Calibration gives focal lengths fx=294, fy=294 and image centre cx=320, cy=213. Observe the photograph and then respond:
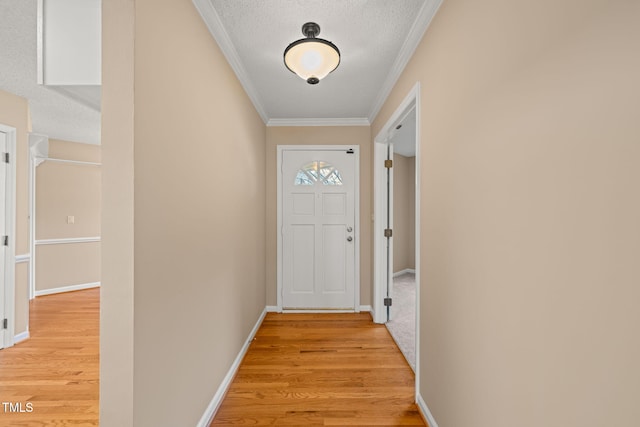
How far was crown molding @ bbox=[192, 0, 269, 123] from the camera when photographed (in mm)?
1649

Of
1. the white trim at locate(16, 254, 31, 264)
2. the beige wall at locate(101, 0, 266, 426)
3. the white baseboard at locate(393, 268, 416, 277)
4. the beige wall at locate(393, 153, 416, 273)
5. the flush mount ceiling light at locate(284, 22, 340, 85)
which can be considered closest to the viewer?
the beige wall at locate(101, 0, 266, 426)

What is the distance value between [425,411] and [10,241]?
12.9 feet

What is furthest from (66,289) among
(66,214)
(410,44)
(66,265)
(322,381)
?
(410,44)

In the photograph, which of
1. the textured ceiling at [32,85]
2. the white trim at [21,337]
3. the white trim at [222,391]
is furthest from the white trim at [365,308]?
the white trim at [21,337]

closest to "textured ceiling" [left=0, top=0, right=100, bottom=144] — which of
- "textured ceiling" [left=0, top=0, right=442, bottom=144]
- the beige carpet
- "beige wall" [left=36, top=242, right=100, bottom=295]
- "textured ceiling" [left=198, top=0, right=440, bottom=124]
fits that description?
"textured ceiling" [left=0, top=0, right=442, bottom=144]

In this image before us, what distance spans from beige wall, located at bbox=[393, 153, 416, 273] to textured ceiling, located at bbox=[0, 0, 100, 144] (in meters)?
5.14

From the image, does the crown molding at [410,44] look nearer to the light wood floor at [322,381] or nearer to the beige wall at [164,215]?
the beige wall at [164,215]

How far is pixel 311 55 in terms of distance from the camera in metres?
1.82

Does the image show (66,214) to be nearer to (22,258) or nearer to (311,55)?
(22,258)

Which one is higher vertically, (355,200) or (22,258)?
(355,200)

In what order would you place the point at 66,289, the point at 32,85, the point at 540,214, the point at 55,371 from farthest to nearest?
the point at 66,289 → the point at 32,85 → the point at 55,371 → the point at 540,214

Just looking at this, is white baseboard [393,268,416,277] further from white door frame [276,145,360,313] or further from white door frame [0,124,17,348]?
white door frame [0,124,17,348]

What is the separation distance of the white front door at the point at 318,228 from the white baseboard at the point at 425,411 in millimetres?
1835

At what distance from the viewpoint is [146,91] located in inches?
45.3
